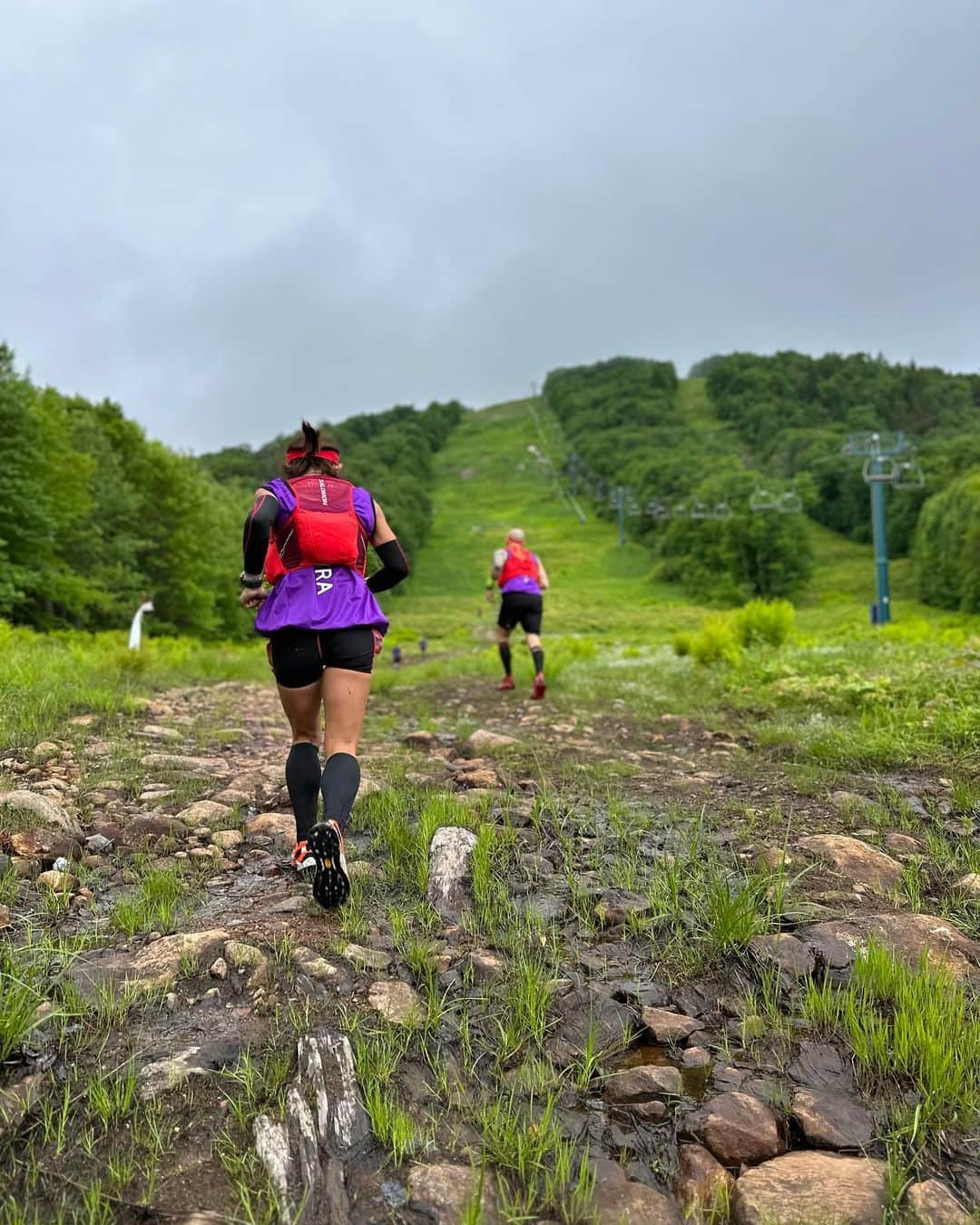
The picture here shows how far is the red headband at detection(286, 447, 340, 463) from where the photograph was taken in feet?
12.6

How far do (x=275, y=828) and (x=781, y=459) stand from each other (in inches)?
4729

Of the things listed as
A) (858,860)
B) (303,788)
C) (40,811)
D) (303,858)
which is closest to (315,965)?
(303,858)

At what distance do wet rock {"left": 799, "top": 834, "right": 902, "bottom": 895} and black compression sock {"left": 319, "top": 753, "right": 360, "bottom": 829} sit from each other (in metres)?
2.28

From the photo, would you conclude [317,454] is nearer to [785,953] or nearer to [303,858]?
[303,858]

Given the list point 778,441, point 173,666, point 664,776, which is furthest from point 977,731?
point 778,441

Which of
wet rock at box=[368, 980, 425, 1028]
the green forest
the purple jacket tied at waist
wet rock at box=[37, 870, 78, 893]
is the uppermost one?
the green forest

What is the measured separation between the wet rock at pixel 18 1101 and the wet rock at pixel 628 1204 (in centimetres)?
144

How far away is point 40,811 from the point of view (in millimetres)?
3766

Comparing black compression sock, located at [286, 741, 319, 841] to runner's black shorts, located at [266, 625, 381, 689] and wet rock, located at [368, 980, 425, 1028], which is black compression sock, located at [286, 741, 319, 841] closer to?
runner's black shorts, located at [266, 625, 381, 689]

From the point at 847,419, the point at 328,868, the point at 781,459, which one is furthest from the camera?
the point at 847,419

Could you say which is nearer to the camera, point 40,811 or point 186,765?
point 40,811

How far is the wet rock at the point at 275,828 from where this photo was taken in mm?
3998

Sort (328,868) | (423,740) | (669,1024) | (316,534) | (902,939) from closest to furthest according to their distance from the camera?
(669,1024)
(902,939)
(328,868)
(316,534)
(423,740)

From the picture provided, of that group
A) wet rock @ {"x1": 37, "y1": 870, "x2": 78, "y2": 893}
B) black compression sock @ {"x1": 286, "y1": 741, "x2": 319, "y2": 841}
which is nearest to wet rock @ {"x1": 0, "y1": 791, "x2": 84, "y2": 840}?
wet rock @ {"x1": 37, "y1": 870, "x2": 78, "y2": 893}
